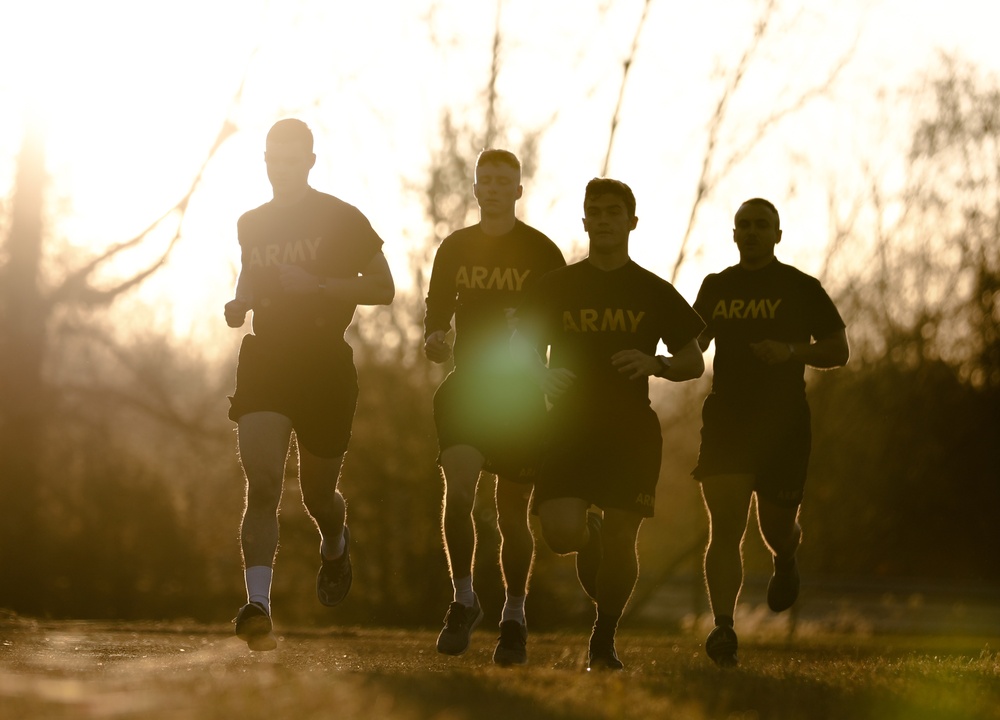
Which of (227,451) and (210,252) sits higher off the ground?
(210,252)

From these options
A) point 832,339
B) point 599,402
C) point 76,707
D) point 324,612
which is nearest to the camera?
point 76,707

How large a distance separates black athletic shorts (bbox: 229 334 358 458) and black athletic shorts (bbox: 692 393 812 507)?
6.51 ft

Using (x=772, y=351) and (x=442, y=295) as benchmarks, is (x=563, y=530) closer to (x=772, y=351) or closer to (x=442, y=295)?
(x=442, y=295)

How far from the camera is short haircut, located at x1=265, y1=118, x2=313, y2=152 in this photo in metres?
8.55

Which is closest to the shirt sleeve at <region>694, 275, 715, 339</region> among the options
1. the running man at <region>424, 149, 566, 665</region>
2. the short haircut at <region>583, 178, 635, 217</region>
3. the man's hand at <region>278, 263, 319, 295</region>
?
the running man at <region>424, 149, 566, 665</region>

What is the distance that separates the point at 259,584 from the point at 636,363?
203cm

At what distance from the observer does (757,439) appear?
30.1 ft

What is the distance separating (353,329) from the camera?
75.4 feet

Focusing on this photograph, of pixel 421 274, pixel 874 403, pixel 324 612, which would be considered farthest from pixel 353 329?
pixel 874 403

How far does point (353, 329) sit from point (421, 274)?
1313mm

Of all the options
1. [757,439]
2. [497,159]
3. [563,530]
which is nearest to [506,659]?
[563,530]

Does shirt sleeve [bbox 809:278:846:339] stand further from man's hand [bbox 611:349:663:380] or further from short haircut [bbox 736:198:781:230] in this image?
man's hand [bbox 611:349:663:380]

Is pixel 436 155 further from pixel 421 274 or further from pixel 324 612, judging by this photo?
pixel 324 612

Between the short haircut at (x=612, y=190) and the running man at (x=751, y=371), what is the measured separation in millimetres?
1212
